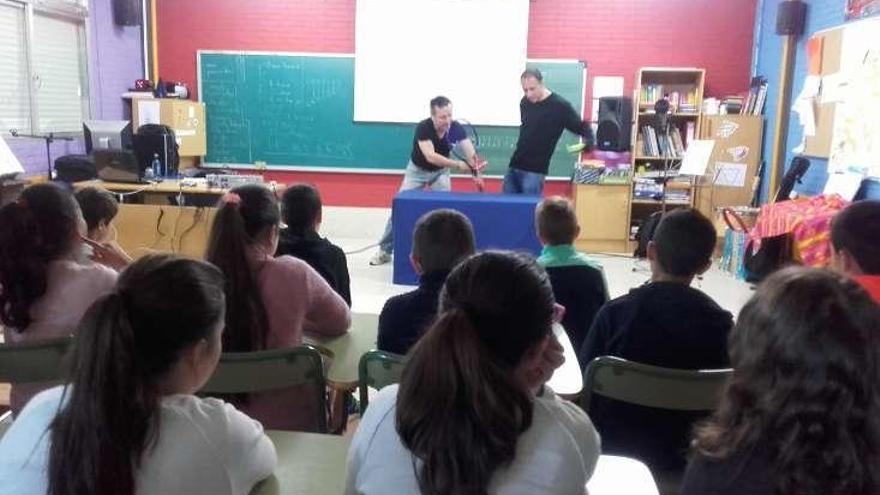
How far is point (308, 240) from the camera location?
2.96 metres

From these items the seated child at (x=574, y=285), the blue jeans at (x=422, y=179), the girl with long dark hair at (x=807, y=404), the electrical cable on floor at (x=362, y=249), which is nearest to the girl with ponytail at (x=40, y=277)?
the seated child at (x=574, y=285)

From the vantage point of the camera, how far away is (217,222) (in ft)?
6.99

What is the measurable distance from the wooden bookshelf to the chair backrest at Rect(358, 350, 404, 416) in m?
5.58

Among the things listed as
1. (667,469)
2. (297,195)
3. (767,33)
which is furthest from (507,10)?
(667,469)

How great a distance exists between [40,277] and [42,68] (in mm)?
4677

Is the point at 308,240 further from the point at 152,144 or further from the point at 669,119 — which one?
the point at 669,119

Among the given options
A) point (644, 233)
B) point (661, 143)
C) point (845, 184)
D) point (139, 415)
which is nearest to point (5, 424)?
point (139, 415)

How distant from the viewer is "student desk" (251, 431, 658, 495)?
1.32 metres

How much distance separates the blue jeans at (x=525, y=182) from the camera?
6.24 m

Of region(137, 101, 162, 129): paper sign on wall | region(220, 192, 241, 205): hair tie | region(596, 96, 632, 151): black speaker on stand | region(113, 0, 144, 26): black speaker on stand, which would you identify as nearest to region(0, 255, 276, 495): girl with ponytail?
region(220, 192, 241, 205): hair tie

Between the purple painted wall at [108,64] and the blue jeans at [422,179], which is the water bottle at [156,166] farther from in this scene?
the blue jeans at [422,179]

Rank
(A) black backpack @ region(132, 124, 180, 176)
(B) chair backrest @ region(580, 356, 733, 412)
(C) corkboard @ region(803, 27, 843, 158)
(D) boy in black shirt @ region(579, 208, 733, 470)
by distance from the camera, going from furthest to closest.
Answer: (A) black backpack @ region(132, 124, 180, 176)
(C) corkboard @ region(803, 27, 843, 158)
(D) boy in black shirt @ region(579, 208, 733, 470)
(B) chair backrest @ region(580, 356, 733, 412)

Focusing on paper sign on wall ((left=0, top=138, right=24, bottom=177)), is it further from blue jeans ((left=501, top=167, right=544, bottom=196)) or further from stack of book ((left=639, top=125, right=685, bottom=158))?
stack of book ((left=639, top=125, right=685, bottom=158))

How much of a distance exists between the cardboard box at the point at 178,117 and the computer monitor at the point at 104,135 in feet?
3.24
